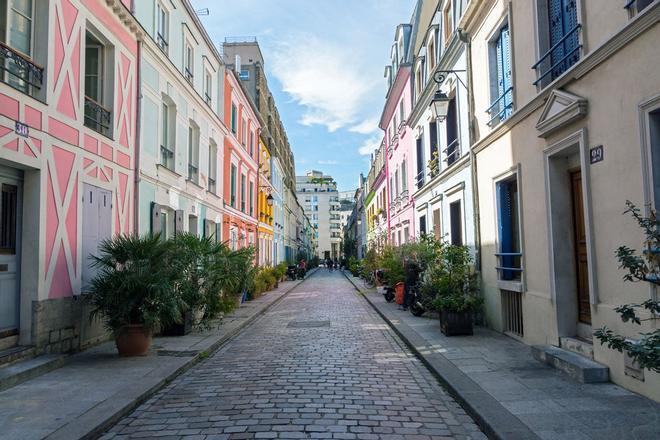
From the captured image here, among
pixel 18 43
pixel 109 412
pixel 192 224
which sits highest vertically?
pixel 18 43

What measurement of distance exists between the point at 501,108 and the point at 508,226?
2.27 metres

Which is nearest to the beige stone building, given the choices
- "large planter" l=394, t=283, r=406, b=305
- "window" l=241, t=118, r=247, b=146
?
"large planter" l=394, t=283, r=406, b=305

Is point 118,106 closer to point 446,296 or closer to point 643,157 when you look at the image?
point 446,296

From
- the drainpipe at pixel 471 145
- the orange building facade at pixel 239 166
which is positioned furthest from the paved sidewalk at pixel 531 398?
the orange building facade at pixel 239 166

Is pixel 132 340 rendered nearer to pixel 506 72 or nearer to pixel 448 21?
pixel 506 72

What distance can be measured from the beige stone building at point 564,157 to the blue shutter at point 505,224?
0.07 ft

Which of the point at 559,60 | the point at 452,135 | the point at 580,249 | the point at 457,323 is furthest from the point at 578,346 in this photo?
the point at 452,135

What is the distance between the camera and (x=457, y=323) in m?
9.50

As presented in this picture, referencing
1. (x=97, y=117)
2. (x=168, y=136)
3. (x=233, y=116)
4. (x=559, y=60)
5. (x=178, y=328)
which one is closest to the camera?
(x=559, y=60)

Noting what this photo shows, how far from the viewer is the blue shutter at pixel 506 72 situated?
914 centimetres

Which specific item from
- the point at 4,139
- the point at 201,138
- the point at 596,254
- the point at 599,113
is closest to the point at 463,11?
the point at 599,113

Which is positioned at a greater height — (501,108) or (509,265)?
(501,108)

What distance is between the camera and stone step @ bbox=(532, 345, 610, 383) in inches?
229

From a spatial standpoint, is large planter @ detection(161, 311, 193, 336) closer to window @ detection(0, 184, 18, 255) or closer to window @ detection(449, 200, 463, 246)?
window @ detection(0, 184, 18, 255)
